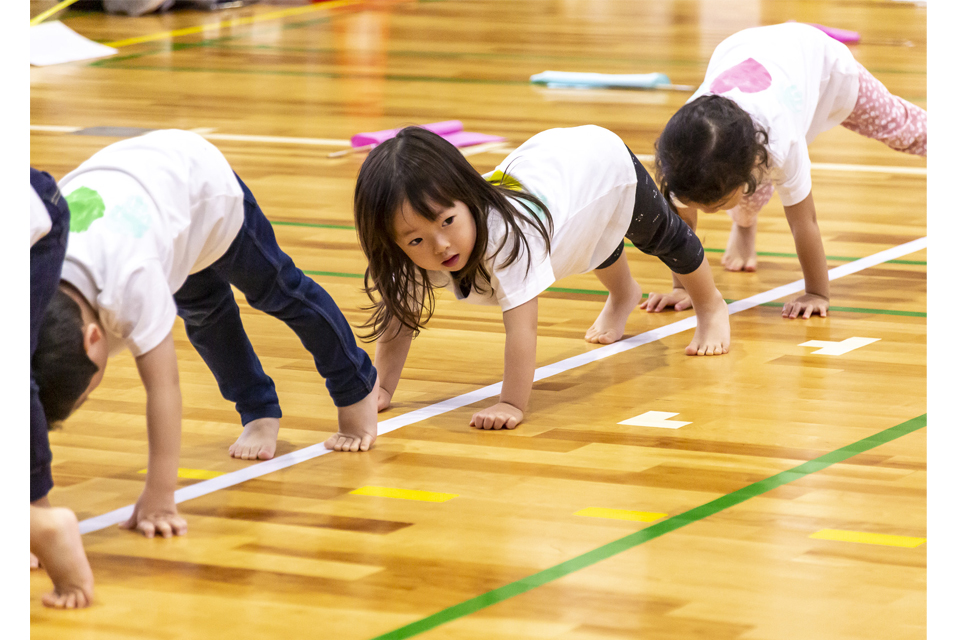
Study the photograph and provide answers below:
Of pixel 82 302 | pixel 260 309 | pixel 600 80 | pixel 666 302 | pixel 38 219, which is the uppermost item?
pixel 38 219

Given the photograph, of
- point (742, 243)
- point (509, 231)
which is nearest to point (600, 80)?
point (742, 243)

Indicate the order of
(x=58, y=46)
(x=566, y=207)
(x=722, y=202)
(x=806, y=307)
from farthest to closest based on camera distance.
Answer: (x=58, y=46) → (x=806, y=307) → (x=722, y=202) → (x=566, y=207)

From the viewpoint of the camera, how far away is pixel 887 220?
3.35 metres

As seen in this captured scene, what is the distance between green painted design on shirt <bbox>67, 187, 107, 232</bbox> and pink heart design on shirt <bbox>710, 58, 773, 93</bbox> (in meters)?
1.37

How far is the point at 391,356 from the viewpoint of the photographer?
219 cm

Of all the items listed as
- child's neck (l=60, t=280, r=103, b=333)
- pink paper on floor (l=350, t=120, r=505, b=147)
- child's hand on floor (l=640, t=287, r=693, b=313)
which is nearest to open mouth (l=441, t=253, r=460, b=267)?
child's neck (l=60, t=280, r=103, b=333)

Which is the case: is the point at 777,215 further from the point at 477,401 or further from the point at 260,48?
the point at 260,48

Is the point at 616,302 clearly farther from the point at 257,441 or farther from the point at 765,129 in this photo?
the point at 257,441

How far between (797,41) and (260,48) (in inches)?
165

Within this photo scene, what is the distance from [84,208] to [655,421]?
911 mm

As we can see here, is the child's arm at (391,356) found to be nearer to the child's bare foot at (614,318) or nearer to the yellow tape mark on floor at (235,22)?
the child's bare foot at (614,318)

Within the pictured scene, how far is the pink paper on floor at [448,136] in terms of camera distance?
419 centimetres

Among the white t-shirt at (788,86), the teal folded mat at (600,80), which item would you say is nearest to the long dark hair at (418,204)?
the white t-shirt at (788,86)

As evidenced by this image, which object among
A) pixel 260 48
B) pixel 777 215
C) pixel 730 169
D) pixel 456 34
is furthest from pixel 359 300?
pixel 456 34
